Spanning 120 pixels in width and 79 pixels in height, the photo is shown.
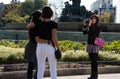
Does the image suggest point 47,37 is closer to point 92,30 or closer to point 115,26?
point 92,30

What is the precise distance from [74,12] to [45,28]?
32.0 m

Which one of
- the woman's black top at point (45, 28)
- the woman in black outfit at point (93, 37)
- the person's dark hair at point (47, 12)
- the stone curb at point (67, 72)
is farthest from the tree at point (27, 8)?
the person's dark hair at point (47, 12)

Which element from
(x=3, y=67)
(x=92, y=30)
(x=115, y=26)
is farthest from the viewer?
(x=115, y=26)

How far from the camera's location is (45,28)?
8.20 m

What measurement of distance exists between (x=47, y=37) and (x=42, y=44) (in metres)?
0.18

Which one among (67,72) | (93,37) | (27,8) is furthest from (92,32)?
(27,8)

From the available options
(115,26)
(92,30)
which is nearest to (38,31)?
(92,30)

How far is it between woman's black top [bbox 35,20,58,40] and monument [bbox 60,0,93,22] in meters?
31.5

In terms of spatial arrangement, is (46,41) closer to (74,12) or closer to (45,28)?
(45,28)

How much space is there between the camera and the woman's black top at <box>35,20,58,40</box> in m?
8.16

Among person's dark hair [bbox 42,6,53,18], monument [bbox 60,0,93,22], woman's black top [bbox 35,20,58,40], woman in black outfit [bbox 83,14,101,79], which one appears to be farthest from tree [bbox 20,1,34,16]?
person's dark hair [bbox 42,6,53,18]

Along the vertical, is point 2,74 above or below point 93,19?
below

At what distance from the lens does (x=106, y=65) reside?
13.9 meters

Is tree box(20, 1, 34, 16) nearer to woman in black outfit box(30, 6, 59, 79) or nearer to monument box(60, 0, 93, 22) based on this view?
monument box(60, 0, 93, 22)
